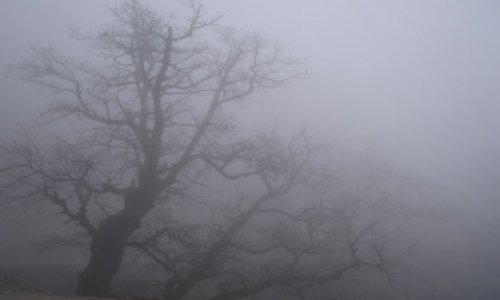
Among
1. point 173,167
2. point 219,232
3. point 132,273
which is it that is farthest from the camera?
point 132,273

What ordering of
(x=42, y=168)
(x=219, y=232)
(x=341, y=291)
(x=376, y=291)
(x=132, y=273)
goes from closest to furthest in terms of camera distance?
(x=42, y=168) → (x=219, y=232) → (x=341, y=291) → (x=376, y=291) → (x=132, y=273)

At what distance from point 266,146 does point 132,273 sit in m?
8.19

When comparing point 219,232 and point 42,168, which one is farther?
point 219,232


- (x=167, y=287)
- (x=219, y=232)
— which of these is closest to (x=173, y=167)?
(x=219, y=232)

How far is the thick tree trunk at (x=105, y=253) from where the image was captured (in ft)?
26.5

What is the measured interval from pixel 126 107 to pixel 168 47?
4.86 ft

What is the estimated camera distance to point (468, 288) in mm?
14945

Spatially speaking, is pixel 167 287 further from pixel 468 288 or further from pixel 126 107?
pixel 468 288

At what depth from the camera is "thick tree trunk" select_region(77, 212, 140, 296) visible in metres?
8.09

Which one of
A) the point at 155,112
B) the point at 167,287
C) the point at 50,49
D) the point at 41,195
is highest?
the point at 50,49

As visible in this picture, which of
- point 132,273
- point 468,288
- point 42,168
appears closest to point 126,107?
Result: point 42,168

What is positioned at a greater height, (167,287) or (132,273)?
(132,273)

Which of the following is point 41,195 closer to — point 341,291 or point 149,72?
point 149,72

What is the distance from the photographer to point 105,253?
825cm
